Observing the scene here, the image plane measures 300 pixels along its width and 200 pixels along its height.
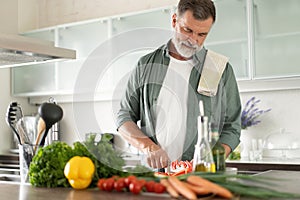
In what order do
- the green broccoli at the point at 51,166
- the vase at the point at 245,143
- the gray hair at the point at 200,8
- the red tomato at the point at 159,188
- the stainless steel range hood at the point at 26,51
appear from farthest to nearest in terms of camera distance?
the vase at the point at 245,143 < the stainless steel range hood at the point at 26,51 < the gray hair at the point at 200,8 < the green broccoli at the point at 51,166 < the red tomato at the point at 159,188

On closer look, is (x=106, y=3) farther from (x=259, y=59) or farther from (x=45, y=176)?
(x=45, y=176)

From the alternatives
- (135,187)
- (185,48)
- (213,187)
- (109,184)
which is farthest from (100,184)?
(185,48)

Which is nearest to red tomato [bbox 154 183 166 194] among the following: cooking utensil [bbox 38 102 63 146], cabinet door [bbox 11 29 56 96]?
cooking utensil [bbox 38 102 63 146]

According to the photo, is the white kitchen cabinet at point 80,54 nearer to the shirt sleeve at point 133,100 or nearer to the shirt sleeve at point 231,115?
the shirt sleeve at point 133,100

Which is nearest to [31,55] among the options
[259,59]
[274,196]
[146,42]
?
[146,42]

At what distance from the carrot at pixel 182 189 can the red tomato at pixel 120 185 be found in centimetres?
17

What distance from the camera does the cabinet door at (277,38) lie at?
12.1ft

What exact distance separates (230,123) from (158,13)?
227 cm

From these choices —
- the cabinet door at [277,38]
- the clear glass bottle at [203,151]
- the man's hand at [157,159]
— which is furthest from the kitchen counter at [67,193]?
the cabinet door at [277,38]

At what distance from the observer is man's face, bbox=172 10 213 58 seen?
218 cm

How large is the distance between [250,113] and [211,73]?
1.89 meters

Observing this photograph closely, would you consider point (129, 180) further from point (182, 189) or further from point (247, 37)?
point (247, 37)

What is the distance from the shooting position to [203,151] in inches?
63.7

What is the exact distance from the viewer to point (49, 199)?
4.99 feet
